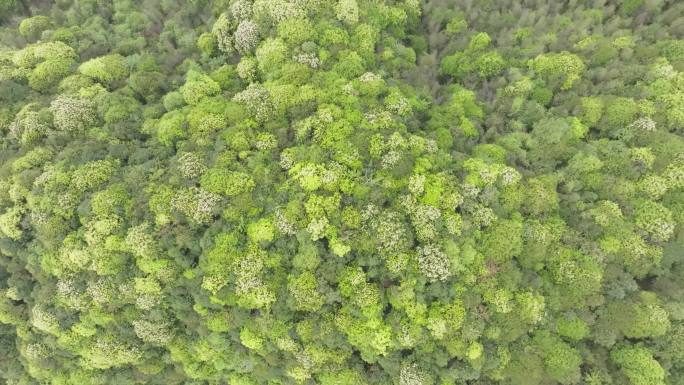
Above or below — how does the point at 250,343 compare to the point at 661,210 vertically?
below

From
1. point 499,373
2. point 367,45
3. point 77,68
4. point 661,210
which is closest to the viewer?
point 499,373

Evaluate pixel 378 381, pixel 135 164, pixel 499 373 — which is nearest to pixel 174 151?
pixel 135 164

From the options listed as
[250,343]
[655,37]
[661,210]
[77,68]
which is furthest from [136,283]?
[655,37]

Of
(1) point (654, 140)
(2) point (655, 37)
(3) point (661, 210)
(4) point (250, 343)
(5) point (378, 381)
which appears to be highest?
(2) point (655, 37)

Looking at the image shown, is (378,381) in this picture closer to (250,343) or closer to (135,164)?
(250,343)

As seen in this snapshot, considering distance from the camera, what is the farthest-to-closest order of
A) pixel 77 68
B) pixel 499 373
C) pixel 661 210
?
pixel 77 68, pixel 661 210, pixel 499 373

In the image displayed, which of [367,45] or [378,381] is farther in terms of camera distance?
[367,45]
